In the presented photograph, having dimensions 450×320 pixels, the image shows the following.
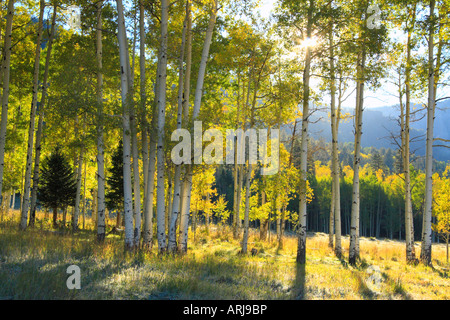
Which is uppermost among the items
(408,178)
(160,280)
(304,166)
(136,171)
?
(304,166)

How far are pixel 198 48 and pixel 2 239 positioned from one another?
1005 centimetres

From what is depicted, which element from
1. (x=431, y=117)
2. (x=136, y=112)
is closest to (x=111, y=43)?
(x=136, y=112)

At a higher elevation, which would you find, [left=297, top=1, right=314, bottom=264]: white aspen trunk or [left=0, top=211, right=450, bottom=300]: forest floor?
[left=297, top=1, right=314, bottom=264]: white aspen trunk

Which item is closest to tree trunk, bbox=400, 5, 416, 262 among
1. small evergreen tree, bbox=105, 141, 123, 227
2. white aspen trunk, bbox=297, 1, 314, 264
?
white aspen trunk, bbox=297, 1, 314, 264

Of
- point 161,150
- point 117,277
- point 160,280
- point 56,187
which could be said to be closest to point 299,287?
point 160,280

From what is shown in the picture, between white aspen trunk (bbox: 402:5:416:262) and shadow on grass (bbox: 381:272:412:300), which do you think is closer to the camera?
shadow on grass (bbox: 381:272:412:300)

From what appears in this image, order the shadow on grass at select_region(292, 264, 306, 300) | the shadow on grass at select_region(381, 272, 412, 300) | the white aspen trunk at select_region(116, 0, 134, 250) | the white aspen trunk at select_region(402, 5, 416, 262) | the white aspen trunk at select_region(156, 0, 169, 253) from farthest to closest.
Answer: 1. the white aspen trunk at select_region(402, 5, 416, 262)
2. the white aspen trunk at select_region(156, 0, 169, 253)
3. the white aspen trunk at select_region(116, 0, 134, 250)
4. the shadow on grass at select_region(381, 272, 412, 300)
5. the shadow on grass at select_region(292, 264, 306, 300)

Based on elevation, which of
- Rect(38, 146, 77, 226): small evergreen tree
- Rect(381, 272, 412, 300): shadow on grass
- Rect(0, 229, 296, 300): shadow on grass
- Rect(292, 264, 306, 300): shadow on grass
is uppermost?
Rect(38, 146, 77, 226): small evergreen tree

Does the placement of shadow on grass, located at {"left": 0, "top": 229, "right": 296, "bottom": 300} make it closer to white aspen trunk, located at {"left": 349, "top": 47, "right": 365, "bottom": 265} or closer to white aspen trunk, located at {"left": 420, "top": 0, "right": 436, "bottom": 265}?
white aspen trunk, located at {"left": 349, "top": 47, "right": 365, "bottom": 265}

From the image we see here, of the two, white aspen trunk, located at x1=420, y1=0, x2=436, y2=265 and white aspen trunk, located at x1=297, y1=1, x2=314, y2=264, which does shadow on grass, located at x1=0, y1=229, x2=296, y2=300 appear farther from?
white aspen trunk, located at x1=420, y1=0, x2=436, y2=265

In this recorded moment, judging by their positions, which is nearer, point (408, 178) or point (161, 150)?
point (161, 150)

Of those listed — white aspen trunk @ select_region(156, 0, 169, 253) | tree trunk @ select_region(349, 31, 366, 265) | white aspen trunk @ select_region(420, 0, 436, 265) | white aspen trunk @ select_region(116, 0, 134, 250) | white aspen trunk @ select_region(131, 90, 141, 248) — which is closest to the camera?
white aspen trunk @ select_region(116, 0, 134, 250)

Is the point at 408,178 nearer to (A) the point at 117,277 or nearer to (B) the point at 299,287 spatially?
(B) the point at 299,287

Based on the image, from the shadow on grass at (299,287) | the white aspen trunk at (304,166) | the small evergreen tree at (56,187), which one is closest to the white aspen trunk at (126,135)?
the shadow on grass at (299,287)
